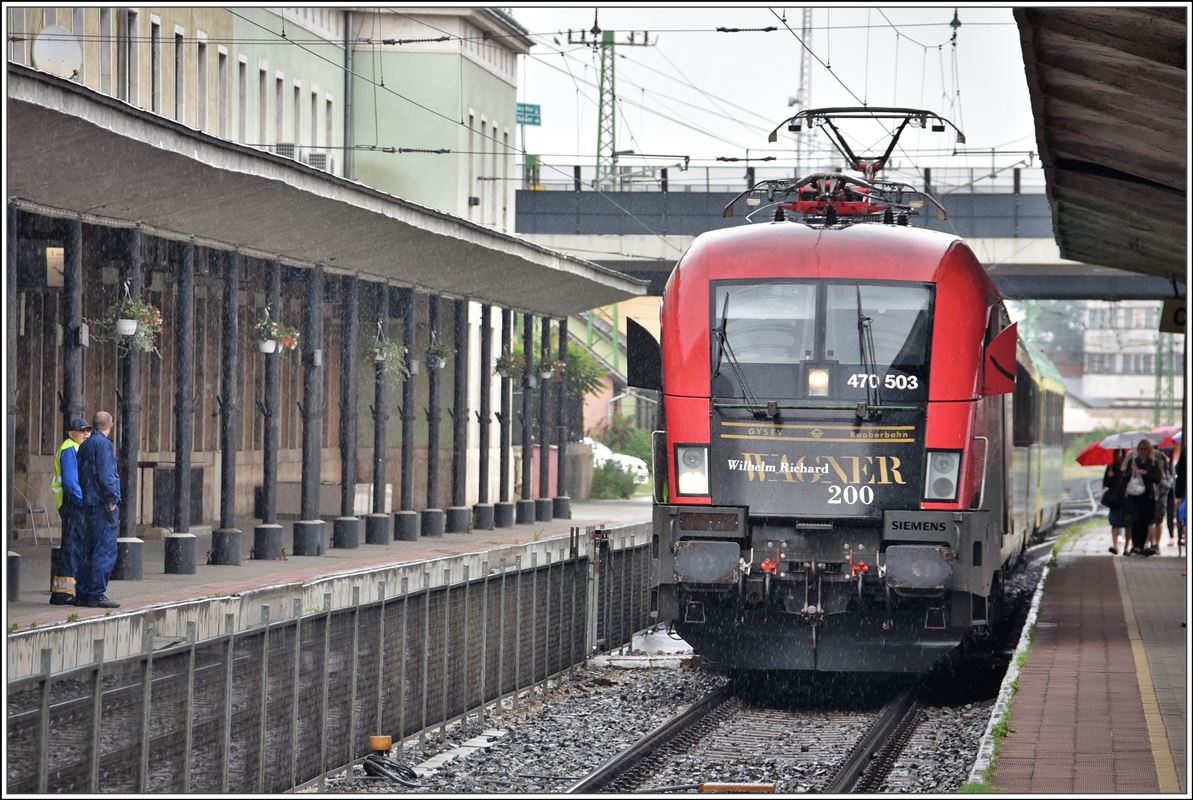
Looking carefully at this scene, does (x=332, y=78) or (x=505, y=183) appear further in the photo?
(x=505, y=183)

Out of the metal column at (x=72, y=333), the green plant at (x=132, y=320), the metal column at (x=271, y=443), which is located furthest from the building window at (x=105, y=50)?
the metal column at (x=72, y=333)

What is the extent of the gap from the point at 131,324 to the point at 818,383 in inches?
287

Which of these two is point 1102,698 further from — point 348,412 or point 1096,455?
point 1096,455

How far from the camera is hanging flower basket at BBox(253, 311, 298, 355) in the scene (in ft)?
76.0

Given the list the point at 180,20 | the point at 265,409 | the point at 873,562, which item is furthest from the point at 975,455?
the point at 180,20

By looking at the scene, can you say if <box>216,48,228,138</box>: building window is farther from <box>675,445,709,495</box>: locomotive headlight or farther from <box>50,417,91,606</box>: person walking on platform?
<box>675,445,709,495</box>: locomotive headlight

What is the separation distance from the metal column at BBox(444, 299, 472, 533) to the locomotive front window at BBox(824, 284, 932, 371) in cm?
1567

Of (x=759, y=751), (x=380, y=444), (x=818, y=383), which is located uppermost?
(x=818, y=383)

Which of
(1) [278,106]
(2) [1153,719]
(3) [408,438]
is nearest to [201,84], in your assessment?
(1) [278,106]

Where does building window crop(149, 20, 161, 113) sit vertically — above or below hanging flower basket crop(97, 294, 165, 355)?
above

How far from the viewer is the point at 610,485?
48.9 m

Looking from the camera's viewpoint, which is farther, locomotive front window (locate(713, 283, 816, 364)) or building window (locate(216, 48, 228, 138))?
building window (locate(216, 48, 228, 138))

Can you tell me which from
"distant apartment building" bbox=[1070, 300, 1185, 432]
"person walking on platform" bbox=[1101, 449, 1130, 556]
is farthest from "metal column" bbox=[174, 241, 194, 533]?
"distant apartment building" bbox=[1070, 300, 1185, 432]

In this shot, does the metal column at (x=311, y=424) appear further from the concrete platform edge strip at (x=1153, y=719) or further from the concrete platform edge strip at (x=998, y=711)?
the concrete platform edge strip at (x=1153, y=719)
